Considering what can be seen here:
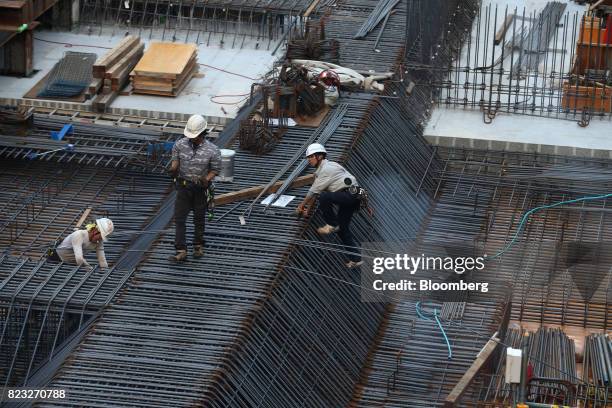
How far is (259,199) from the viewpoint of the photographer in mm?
29109

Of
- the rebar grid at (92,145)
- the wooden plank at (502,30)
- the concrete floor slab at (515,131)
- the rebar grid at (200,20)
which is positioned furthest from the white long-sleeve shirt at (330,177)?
the wooden plank at (502,30)

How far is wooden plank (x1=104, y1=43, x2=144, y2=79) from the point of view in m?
36.7

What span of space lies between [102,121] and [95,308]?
10240 millimetres

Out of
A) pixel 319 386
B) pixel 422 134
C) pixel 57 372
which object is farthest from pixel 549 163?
pixel 57 372

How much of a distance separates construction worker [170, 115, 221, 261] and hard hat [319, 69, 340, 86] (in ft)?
21.5

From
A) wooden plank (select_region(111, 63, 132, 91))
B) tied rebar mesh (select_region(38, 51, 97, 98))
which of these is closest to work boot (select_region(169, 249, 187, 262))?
wooden plank (select_region(111, 63, 132, 91))

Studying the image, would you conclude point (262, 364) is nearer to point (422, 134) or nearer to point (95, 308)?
point (95, 308)

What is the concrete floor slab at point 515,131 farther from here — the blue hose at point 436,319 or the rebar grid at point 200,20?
Result: the blue hose at point 436,319

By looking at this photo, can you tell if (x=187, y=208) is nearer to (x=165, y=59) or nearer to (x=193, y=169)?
(x=193, y=169)

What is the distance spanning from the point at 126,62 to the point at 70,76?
3.96ft

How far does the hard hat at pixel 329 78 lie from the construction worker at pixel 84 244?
21.8ft

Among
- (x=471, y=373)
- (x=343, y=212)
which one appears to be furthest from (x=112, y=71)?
(x=471, y=373)

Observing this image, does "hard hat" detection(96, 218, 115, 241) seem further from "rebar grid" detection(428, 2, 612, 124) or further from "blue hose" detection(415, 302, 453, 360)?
"rebar grid" detection(428, 2, 612, 124)

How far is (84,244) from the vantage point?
1089 inches
